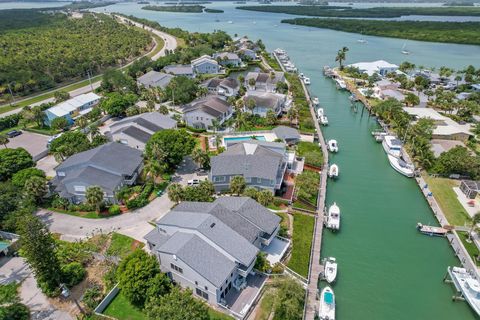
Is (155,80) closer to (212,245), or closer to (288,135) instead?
(288,135)

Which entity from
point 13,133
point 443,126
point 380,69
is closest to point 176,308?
point 13,133

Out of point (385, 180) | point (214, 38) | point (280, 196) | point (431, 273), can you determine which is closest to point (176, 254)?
point (280, 196)

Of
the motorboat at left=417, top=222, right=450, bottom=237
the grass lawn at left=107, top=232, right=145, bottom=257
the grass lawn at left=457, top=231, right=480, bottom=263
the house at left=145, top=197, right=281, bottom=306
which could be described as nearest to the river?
the motorboat at left=417, top=222, right=450, bottom=237

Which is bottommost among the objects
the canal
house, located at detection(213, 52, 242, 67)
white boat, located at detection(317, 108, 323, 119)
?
the canal

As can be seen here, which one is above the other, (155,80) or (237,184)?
(237,184)

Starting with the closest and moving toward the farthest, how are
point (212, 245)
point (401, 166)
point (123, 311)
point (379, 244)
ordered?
point (123, 311) < point (212, 245) < point (379, 244) < point (401, 166)

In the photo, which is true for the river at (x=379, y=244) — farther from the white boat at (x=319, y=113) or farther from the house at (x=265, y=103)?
the house at (x=265, y=103)

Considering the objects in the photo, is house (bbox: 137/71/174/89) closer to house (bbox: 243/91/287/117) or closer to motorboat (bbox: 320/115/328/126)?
house (bbox: 243/91/287/117)

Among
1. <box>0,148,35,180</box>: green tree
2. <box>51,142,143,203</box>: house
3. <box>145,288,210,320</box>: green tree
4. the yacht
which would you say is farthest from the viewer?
<box>0,148,35,180</box>: green tree
